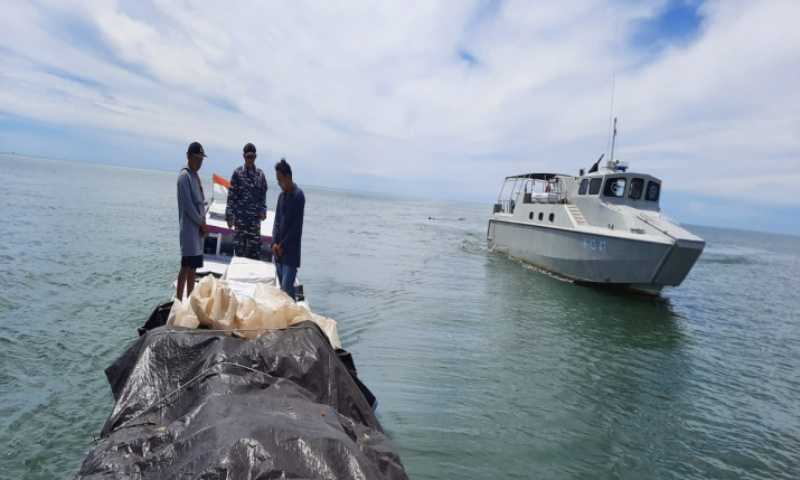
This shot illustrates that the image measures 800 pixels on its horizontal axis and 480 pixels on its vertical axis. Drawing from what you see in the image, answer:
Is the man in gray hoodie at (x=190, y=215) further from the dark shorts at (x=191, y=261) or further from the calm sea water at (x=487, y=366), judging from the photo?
the calm sea water at (x=487, y=366)

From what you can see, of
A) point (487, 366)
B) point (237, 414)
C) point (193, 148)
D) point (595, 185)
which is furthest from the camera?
point (595, 185)

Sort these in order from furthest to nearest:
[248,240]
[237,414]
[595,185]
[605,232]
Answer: [595,185] → [605,232] → [248,240] → [237,414]

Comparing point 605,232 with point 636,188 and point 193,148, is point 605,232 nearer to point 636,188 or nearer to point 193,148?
point 636,188

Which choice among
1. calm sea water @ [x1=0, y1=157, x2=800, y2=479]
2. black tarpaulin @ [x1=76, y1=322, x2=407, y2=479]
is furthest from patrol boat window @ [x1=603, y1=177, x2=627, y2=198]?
black tarpaulin @ [x1=76, y1=322, x2=407, y2=479]

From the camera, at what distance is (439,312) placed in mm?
11406

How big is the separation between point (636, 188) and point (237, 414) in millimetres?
17505

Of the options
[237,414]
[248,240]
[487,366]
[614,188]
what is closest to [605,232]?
[614,188]

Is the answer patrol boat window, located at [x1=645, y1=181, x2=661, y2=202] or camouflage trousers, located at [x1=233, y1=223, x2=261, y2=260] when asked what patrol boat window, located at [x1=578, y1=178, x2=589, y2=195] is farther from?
camouflage trousers, located at [x1=233, y1=223, x2=261, y2=260]

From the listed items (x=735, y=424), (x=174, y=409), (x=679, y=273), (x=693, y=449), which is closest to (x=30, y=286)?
(x=174, y=409)

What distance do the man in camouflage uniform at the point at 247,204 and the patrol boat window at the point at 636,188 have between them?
13.9m

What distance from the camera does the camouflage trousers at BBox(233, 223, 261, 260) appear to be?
8.31m

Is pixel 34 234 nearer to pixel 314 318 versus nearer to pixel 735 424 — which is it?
pixel 314 318

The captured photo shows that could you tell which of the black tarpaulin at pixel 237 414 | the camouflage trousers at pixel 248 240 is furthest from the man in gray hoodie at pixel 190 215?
the black tarpaulin at pixel 237 414

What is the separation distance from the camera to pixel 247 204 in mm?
8109
